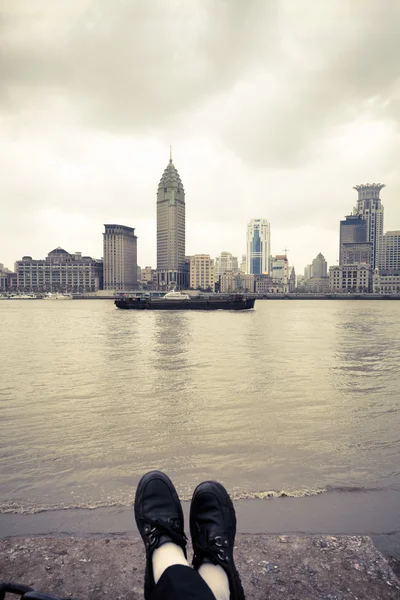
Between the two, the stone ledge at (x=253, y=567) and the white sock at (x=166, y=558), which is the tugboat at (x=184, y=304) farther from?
the white sock at (x=166, y=558)

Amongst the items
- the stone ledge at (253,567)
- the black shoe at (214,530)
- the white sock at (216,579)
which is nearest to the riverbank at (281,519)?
the stone ledge at (253,567)

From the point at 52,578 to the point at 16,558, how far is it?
393 millimetres

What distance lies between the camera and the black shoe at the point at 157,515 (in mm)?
2719

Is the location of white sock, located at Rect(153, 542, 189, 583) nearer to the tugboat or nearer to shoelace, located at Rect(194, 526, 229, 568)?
shoelace, located at Rect(194, 526, 229, 568)

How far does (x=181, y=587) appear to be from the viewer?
6.60 feet

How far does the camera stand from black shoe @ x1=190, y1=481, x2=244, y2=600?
2.46 meters

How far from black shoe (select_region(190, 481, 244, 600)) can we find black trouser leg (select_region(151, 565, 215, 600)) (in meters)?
0.35

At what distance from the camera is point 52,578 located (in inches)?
96.3

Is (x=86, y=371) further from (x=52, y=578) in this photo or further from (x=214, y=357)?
(x=52, y=578)

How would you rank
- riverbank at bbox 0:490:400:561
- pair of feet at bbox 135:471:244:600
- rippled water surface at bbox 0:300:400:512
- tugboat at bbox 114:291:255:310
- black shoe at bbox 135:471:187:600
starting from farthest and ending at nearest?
tugboat at bbox 114:291:255:310 < rippled water surface at bbox 0:300:400:512 < riverbank at bbox 0:490:400:561 < black shoe at bbox 135:471:187:600 < pair of feet at bbox 135:471:244:600

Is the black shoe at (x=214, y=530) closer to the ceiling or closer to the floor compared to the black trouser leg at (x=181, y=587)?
closer to the floor

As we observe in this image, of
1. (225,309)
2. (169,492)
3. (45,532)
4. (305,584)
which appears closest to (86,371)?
(45,532)

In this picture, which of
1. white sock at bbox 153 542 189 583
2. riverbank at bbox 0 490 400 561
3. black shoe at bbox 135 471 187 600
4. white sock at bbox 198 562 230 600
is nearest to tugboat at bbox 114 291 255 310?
riverbank at bbox 0 490 400 561

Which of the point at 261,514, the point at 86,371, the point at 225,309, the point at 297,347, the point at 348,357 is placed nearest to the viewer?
the point at 261,514
